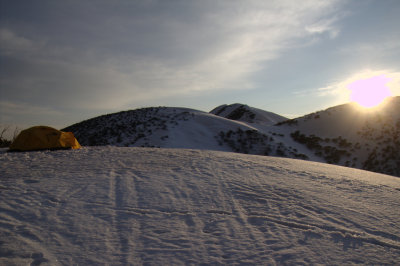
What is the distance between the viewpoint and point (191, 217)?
3889 mm

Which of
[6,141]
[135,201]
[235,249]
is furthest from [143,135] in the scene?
[235,249]

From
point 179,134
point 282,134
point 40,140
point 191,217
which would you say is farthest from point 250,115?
point 191,217

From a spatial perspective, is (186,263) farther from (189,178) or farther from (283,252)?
(189,178)

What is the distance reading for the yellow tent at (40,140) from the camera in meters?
9.55

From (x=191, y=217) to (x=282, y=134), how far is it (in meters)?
21.0

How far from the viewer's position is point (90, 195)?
15.1ft

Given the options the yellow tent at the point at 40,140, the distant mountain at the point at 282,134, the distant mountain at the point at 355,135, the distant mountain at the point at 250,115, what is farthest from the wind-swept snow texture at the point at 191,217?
the distant mountain at the point at 250,115

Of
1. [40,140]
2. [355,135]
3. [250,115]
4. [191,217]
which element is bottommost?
[191,217]

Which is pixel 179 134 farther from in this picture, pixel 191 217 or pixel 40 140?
pixel 191 217

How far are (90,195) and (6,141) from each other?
37.7 feet

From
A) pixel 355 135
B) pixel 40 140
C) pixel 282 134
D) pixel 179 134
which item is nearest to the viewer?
pixel 40 140

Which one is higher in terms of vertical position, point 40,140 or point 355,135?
point 355,135

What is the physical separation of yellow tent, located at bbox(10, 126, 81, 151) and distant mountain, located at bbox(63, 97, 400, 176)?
6965 millimetres

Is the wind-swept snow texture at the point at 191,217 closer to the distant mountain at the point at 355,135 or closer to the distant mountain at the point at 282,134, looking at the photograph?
the distant mountain at the point at 282,134
